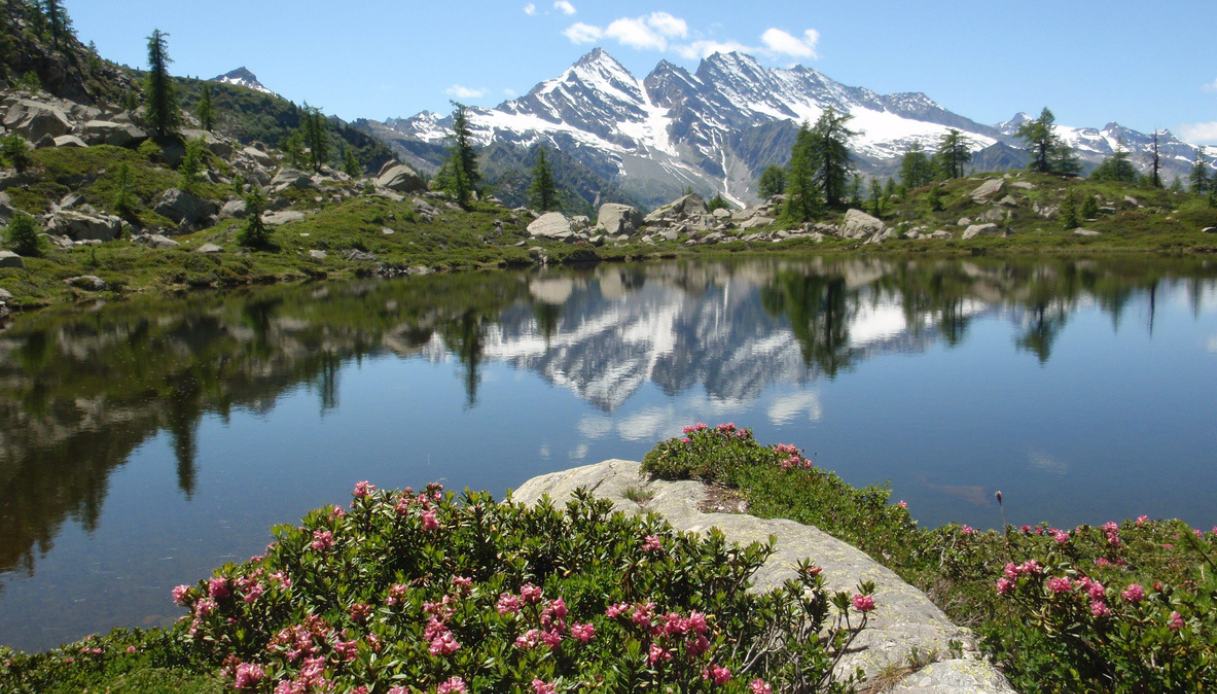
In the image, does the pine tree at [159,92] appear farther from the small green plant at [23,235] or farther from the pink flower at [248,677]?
the pink flower at [248,677]

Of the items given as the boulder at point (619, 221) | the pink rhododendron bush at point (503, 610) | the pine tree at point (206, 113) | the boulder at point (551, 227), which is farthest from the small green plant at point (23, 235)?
the boulder at point (619, 221)

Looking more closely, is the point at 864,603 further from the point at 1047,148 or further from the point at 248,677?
the point at 1047,148

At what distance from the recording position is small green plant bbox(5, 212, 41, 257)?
7300 centimetres

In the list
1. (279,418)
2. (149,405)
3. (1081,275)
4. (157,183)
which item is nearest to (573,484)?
(279,418)

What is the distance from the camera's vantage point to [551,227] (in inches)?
6088

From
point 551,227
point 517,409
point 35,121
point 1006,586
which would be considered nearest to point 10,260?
point 35,121

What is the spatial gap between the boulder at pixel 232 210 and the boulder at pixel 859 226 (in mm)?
119688

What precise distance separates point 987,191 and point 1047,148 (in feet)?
123

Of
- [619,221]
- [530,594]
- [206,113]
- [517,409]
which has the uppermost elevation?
[206,113]

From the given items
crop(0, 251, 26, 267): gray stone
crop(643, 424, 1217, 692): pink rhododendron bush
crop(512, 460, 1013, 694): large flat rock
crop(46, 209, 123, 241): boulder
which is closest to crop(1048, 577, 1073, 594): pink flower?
crop(643, 424, 1217, 692): pink rhododendron bush

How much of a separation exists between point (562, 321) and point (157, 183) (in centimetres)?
9377

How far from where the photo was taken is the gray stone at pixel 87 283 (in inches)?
2805

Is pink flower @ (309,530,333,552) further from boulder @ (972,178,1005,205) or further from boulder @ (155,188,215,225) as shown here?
boulder @ (972,178,1005,205)

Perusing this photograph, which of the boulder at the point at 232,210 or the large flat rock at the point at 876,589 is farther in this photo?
the boulder at the point at 232,210
